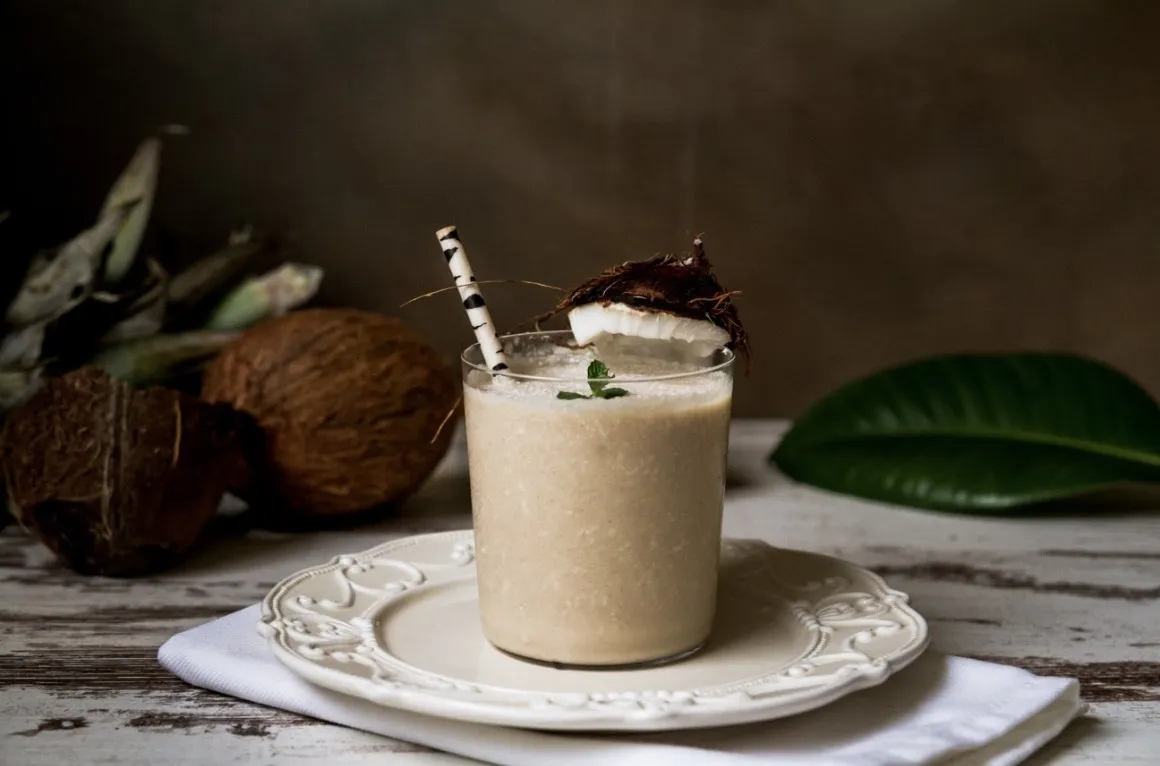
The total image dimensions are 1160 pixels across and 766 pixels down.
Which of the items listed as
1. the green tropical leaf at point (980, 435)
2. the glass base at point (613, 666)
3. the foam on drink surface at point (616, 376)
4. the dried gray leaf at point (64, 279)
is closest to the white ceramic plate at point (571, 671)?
the glass base at point (613, 666)

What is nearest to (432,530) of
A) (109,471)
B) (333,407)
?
(333,407)

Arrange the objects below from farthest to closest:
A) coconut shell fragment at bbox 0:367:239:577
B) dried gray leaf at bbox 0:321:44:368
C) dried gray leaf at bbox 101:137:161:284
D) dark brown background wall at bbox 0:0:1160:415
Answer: dark brown background wall at bbox 0:0:1160:415, dried gray leaf at bbox 101:137:161:284, dried gray leaf at bbox 0:321:44:368, coconut shell fragment at bbox 0:367:239:577

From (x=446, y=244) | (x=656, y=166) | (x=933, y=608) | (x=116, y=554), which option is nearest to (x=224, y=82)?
(x=656, y=166)

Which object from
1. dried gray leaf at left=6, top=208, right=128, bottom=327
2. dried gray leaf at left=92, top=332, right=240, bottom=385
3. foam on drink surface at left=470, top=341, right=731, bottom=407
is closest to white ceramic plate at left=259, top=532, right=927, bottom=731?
foam on drink surface at left=470, top=341, right=731, bottom=407

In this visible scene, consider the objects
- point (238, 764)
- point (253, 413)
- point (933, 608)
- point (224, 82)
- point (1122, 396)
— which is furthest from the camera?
point (224, 82)

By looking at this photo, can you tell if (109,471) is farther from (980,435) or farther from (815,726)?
(980,435)

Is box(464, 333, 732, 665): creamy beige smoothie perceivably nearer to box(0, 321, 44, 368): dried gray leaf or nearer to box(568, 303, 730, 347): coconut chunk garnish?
box(568, 303, 730, 347): coconut chunk garnish

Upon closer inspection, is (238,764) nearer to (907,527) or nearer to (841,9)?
(907,527)
